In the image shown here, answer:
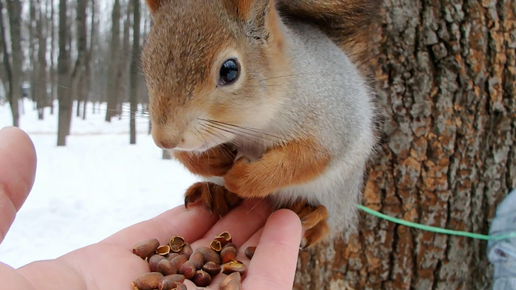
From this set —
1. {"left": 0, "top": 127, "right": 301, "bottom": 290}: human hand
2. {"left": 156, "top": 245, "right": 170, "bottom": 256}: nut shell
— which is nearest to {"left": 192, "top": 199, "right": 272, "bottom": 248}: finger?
{"left": 0, "top": 127, "right": 301, "bottom": 290}: human hand

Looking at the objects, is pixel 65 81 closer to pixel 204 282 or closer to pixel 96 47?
pixel 96 47

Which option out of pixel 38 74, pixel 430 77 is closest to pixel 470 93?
pixel 430 77

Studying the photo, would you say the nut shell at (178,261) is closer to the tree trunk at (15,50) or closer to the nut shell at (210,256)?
the nut shell at (210,256)

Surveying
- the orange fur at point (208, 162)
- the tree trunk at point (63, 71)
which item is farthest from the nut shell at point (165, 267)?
the tree trunk at point (63, 71)

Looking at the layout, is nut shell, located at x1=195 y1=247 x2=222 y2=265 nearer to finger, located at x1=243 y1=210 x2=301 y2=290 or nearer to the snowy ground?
finger, located at x1=243 y1=210 x2=301 y2=290

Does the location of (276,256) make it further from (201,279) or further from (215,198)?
(215,198)
